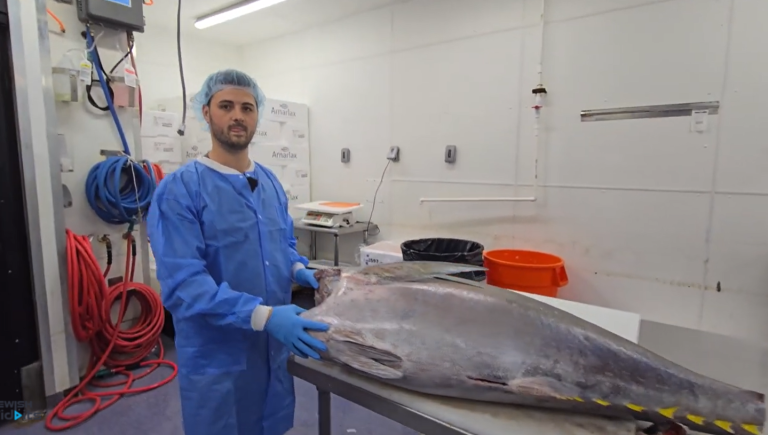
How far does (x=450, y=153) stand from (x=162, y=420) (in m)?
2.55

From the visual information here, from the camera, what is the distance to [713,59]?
223cm

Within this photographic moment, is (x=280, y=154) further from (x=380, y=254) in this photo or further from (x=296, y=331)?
(x=296, y=331)

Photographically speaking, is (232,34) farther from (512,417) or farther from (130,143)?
(512,417)

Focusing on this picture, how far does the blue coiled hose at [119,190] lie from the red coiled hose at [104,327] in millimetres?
191

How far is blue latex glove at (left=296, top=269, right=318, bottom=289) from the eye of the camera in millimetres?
1520

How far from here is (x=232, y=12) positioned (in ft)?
12.0

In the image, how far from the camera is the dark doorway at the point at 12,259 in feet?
6.86

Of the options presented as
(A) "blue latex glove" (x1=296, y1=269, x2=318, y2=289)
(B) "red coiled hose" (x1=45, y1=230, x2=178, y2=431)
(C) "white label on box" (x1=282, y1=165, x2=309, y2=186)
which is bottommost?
(B) "red coiled hose" (x1=45, y1=230, x2=178, y2=431)

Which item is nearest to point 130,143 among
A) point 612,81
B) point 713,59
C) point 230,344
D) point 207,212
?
point 207,212

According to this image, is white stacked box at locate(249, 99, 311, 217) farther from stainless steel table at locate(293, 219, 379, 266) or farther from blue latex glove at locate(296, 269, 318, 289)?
blue latex glove at locate(296, 269, 318, 289)

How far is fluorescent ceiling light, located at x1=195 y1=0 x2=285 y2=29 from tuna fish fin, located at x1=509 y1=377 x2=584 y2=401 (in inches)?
134

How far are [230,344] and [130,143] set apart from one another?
1.98m

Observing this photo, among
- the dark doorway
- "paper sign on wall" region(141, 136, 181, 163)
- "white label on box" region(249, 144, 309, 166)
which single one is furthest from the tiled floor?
"white label on box" region(249, 144, 309, 166)

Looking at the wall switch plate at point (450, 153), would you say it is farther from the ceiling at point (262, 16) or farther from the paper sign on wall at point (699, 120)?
the paper sign on wall at point (699, 120)
